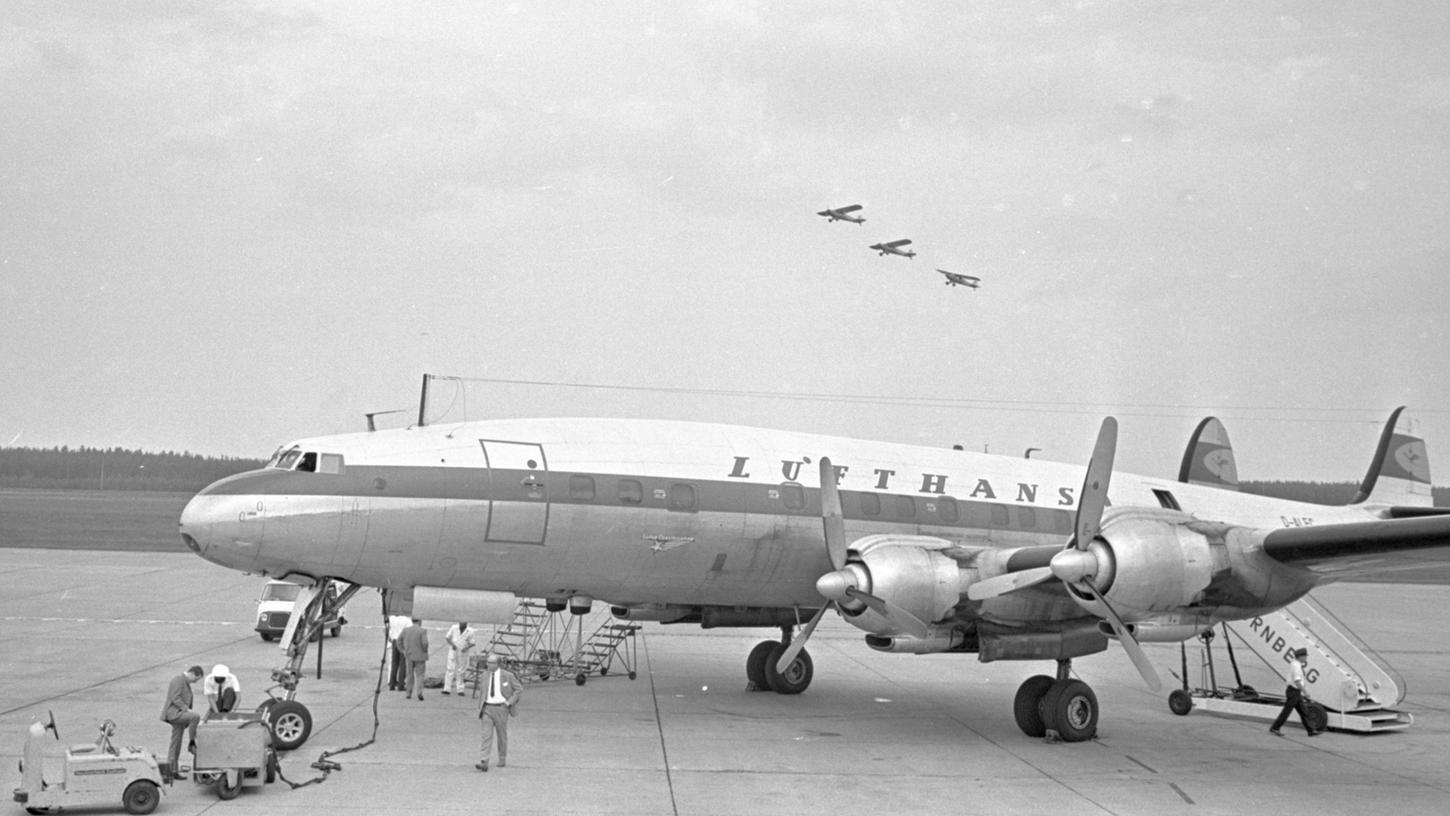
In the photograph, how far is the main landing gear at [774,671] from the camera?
21.2 metres

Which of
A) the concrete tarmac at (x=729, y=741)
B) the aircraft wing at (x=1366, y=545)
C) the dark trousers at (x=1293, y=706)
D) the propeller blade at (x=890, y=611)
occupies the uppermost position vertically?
the aircraft wing at (x=1366, y=545)

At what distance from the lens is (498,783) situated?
1354 cm

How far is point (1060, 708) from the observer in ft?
56.9

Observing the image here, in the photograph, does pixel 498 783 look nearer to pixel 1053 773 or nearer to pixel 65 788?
pixel 65 788

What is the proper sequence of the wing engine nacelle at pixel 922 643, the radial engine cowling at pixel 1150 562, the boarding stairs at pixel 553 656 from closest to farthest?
the radial engine cowling at pixel 1150 562
the wing engine nacelle at pixel 922 643
the boarding stairs at pixel 553 656

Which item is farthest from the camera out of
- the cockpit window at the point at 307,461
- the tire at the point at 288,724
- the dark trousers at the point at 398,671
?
the dark trousers at the point at 398,671

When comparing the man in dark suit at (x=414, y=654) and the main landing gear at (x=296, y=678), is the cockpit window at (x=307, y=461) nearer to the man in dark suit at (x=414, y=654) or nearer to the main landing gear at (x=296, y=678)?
the main landing gear at (x=296, y=678)

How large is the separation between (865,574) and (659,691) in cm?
627

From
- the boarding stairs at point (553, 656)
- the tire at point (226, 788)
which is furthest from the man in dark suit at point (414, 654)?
the tire at point (226, 788)

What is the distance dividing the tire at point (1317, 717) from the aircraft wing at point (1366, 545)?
3.92 meters

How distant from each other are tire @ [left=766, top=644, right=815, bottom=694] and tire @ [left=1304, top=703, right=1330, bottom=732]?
7.92m

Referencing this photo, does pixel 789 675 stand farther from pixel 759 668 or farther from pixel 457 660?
pixel 457 660

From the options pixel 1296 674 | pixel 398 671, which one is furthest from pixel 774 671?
pixel 1296 674

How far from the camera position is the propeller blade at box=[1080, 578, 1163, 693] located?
48.2 feet
